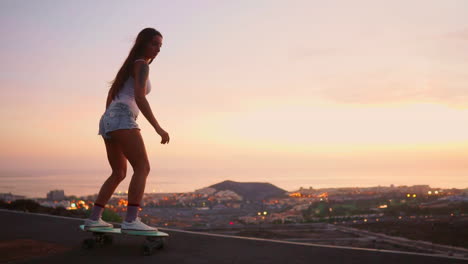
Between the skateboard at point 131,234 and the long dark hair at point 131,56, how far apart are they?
1242 millimetres

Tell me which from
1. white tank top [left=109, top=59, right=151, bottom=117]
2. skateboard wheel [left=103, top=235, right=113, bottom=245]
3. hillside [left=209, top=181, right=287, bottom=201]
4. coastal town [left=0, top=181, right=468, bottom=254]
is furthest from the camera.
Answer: hillside [left=209, top=181, right=287, bottom=201]

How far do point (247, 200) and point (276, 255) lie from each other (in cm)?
7681

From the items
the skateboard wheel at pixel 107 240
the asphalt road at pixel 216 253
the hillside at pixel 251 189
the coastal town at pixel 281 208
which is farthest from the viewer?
the hillside at pixel 251 189

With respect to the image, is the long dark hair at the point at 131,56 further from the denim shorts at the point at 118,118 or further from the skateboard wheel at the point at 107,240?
the skateboard wheel at the point at 107,240

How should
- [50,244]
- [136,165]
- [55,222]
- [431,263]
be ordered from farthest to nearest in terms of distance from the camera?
[55,222] → [50,244] → [136,165] → [431,263]

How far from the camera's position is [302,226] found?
123 feet

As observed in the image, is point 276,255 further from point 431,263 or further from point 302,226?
point 302,226

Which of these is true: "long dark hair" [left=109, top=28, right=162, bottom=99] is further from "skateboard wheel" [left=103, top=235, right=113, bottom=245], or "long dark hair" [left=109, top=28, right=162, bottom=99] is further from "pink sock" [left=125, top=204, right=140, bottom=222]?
"skateboard wheel" [left=103, top=235, right=113, bottom=245]

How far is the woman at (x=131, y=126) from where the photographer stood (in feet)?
12.7

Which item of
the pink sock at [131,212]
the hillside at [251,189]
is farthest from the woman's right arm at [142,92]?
the hillside at [251,189]

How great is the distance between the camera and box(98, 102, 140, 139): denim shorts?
3.89 m

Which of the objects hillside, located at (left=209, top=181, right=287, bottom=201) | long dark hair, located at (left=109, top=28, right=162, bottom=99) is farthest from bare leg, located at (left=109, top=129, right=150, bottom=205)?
hillside, located at (left=209, top=181, right=287, bottom=201)

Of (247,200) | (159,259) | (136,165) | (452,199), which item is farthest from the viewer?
(247,200)

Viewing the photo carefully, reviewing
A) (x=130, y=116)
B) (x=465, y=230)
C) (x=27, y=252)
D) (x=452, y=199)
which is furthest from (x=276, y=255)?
(x=452, y=199)
